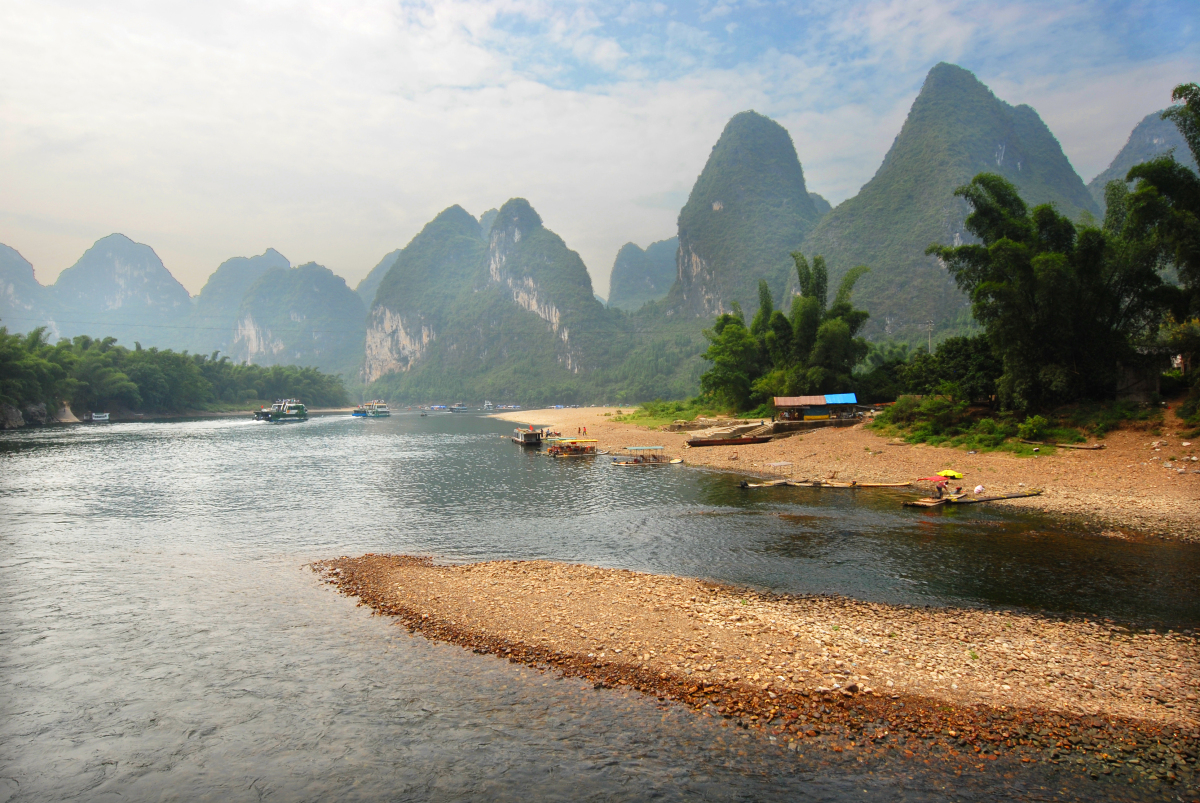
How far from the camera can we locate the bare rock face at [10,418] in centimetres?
7704

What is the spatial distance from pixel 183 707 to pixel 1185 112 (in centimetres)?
4325

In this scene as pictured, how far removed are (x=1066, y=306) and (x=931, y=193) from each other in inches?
5602

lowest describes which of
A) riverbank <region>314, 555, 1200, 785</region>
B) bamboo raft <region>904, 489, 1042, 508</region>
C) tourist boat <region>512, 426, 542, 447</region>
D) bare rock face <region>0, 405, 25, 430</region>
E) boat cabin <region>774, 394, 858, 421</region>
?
bamboo raft <region>904, 489, 1042, 508</region>

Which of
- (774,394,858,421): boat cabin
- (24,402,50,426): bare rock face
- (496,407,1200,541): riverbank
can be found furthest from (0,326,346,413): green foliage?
(774,394,858,421): boat cabin

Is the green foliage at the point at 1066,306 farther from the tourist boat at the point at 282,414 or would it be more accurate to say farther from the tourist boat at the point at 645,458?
the tourist boat at the point at 282,414

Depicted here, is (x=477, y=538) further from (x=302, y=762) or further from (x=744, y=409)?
(x=744, y=409)

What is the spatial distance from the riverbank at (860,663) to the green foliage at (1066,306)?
24.5m

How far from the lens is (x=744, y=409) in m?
63.7

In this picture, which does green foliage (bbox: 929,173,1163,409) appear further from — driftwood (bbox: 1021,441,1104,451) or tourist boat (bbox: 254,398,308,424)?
tourist boat (bbox: 254,398,308,424)

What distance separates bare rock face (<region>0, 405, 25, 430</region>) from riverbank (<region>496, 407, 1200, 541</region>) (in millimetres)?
93268

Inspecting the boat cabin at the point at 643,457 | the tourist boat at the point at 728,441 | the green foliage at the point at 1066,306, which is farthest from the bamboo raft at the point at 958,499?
the tourist boat at the point at 728,441

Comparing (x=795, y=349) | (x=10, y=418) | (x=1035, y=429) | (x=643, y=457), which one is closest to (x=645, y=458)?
(x=643, y=457)

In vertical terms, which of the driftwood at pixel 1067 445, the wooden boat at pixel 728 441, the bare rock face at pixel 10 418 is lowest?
the wooden boat at pixel 728 441

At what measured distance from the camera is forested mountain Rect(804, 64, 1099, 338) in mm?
139625
